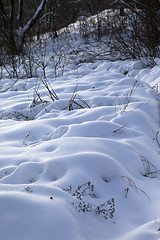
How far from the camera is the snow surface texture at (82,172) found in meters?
1.08

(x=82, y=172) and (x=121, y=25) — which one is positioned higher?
(x=121, y=25)

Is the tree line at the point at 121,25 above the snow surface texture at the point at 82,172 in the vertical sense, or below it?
above

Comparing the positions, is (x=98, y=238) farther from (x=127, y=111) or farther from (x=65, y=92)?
(x=65, y=92)

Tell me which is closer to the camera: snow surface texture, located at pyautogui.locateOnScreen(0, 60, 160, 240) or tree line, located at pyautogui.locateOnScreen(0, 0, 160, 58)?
snow surface texture, located at pyautogui.locateOnScreen(0, 60, 160, 240)

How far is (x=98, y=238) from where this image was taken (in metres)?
1.07

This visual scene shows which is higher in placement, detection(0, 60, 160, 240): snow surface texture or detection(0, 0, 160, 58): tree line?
detection(0, 0, 160, 58): tree line

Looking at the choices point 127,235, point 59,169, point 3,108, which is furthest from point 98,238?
point 3,108

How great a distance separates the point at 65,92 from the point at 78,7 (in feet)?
52.4

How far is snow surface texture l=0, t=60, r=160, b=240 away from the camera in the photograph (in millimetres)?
1085

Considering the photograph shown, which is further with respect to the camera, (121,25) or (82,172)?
(121,25)

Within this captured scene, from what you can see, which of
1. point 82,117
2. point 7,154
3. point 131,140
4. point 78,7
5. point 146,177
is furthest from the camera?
point 78,7

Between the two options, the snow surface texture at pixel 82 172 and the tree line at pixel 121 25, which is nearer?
Result: the snow surface texture at pixel 82 172

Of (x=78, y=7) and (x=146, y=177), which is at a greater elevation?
(x=78, y=7)

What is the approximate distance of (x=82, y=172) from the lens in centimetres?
152
